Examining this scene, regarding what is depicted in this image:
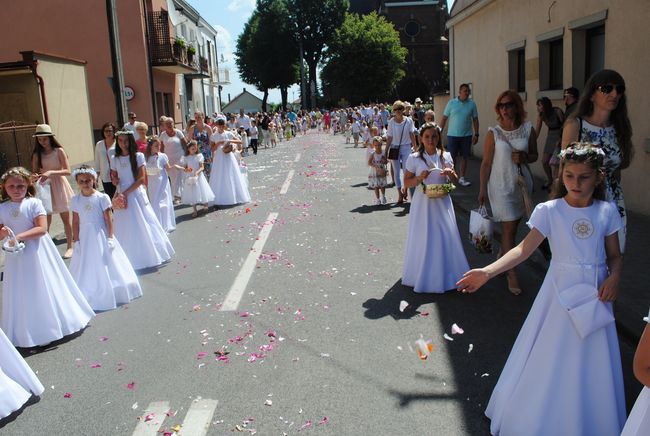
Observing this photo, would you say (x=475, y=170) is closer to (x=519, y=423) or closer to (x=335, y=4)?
(x=519, y=423)

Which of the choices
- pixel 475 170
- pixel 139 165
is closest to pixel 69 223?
pixel 139 165

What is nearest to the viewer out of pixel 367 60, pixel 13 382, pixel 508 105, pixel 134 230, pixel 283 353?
pixel 13 382

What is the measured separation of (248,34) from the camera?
8206 centimetres

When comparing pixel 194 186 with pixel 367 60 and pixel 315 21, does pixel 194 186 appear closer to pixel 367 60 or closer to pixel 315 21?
pixel 367 60

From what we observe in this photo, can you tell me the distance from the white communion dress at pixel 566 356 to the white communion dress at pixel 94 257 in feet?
14.3

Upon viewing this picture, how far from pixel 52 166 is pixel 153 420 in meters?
6.01

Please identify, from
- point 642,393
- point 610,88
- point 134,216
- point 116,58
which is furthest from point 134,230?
point 642,393

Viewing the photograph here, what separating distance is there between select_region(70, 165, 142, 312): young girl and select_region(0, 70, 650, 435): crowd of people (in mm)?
14

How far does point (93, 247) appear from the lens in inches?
252

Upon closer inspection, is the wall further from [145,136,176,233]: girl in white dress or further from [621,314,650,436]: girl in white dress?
[621,314,650,436]: girl in white dress

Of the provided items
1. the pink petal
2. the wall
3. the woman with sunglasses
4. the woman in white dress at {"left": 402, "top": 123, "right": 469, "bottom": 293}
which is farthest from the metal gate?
the woman with sunglasses

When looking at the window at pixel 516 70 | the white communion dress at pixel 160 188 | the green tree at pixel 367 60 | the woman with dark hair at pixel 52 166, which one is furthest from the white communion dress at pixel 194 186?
the green tree at pixel 367 60

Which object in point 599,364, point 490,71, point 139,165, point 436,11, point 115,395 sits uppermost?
point 436,11

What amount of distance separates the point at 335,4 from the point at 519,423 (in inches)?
3047
